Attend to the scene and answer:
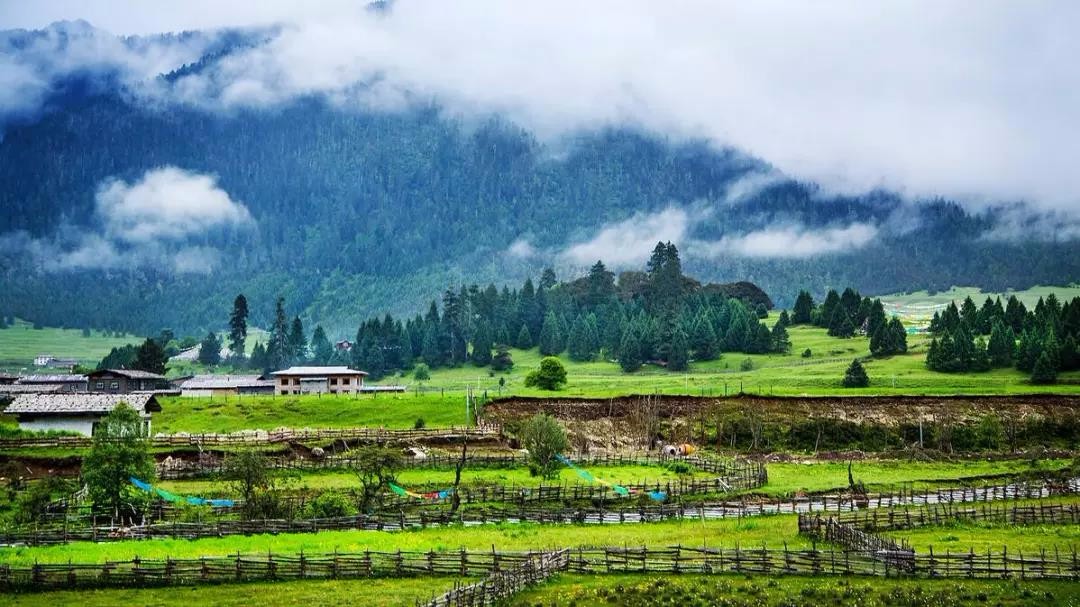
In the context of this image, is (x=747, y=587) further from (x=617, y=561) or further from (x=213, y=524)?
(x=213, y=524)

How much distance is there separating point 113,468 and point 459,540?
851 inches

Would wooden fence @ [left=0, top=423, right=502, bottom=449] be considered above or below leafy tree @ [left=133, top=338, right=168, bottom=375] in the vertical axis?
below

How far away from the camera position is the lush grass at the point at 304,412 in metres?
113

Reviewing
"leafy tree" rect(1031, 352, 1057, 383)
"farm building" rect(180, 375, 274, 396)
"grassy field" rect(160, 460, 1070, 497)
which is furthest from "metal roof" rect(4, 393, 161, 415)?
"leafy tree" rect(1031, 352, 1057, 383)

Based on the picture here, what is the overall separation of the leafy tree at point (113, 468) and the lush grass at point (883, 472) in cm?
4446

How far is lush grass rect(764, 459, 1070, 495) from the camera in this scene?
85375 mm

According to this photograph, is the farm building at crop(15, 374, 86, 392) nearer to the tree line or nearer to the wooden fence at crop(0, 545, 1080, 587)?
the wooden fence at crop(0, 545, 1080, 587)

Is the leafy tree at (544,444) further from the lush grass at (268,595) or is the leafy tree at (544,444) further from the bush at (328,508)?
the lush grass at (268,595)

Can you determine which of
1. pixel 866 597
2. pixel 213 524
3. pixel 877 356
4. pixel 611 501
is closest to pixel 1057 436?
pixel 877 356

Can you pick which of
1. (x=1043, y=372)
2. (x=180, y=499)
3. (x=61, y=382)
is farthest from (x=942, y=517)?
(x=61, y=382)

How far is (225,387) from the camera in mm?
156750

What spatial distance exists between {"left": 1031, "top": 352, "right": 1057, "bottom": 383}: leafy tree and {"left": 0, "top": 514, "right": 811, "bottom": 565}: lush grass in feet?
274

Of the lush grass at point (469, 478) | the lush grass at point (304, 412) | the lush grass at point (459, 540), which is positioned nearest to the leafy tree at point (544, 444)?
the lush grass at point (469, 478)

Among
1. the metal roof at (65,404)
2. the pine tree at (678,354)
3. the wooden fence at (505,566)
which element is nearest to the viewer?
the wooden fence at (505,566)
